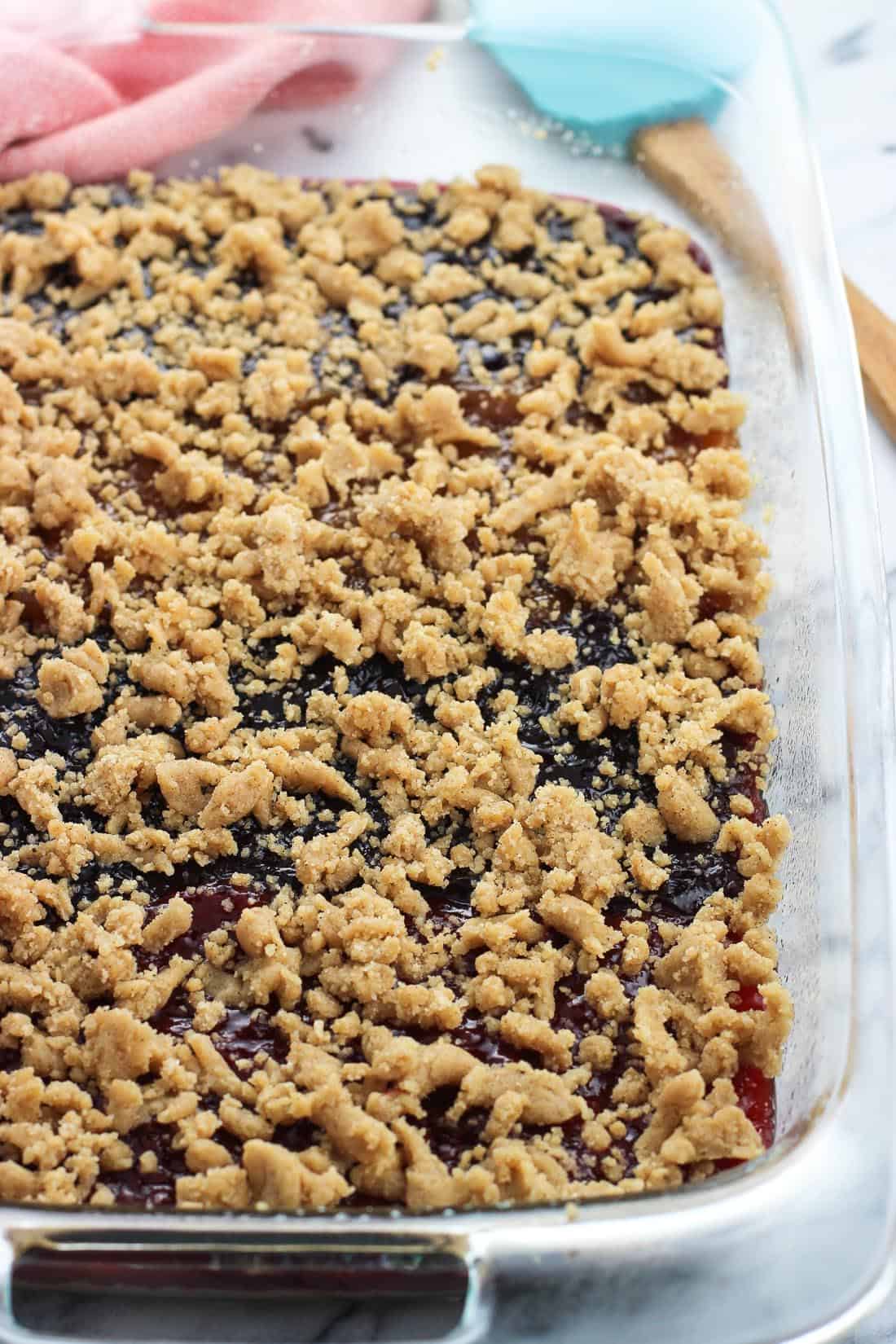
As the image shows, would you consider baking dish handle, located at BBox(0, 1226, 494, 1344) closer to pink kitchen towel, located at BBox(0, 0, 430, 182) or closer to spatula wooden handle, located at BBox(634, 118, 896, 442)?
spatula wooden handle, located at BBox(634, 118, 896, 442)

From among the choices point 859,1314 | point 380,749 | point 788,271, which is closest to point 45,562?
point 380,749

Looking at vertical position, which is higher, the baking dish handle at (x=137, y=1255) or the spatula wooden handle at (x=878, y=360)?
the spatula wooden handle at (x=878, y=360)

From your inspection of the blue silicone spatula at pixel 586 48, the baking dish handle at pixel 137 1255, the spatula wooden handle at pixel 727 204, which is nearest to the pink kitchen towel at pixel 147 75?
the blue silicone spatula at pixel 586 48

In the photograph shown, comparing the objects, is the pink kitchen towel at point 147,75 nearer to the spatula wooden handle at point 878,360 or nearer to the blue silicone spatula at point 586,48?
the blue silicone spatula at point 586,48

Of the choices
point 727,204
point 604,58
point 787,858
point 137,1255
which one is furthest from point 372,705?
point 604,58

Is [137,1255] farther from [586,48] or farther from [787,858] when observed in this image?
[586,48]

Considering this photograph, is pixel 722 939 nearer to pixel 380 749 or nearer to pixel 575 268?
pixel 380 749
